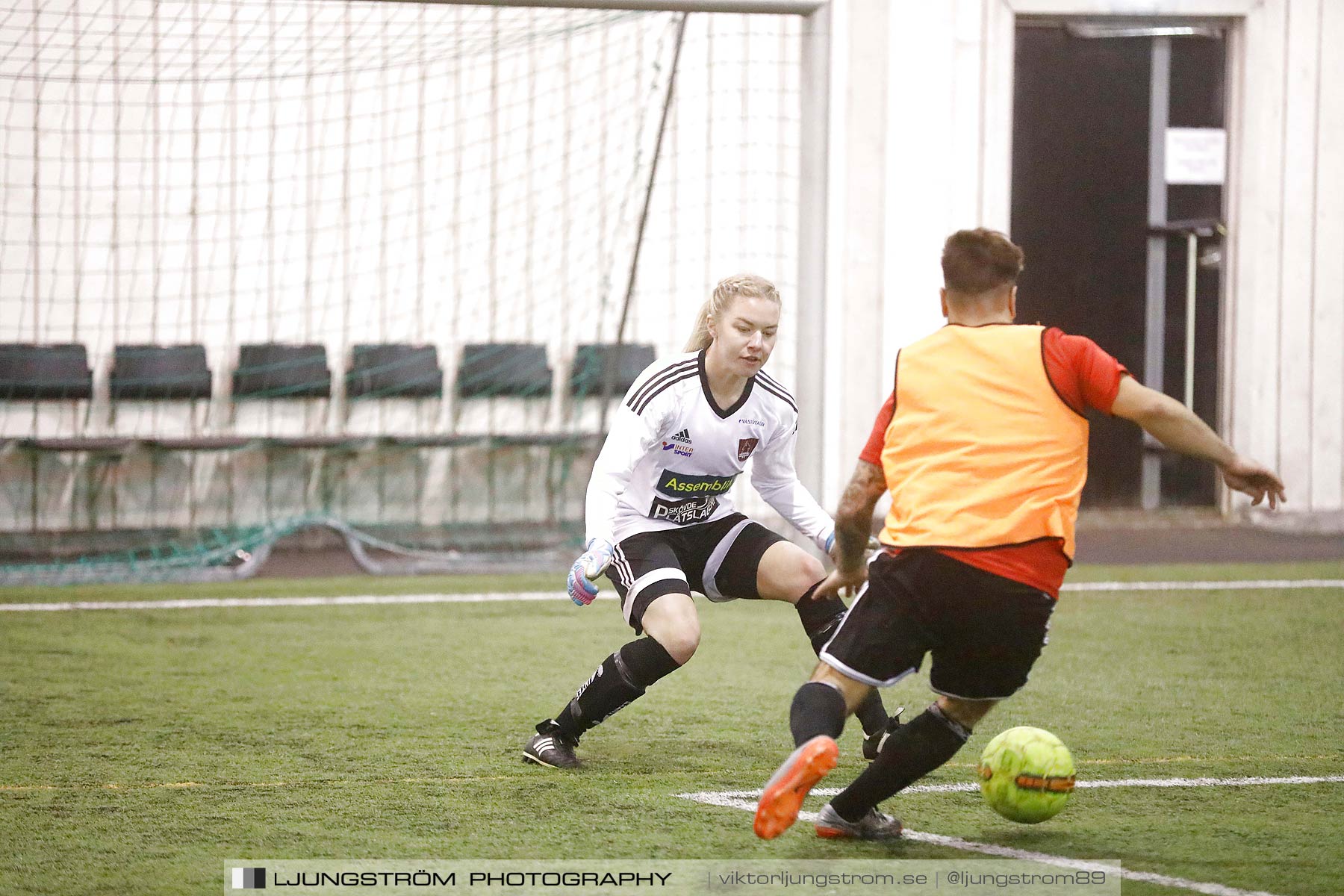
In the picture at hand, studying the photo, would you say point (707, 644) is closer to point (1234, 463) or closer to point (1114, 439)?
point (1234, 463)

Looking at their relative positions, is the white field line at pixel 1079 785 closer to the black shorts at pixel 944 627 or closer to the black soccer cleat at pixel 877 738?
the black soccer cleat at pixel 877 738

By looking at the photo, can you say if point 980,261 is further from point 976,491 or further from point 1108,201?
point 1108,201

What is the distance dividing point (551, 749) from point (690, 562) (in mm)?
671

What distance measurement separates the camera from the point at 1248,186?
35.9 feet

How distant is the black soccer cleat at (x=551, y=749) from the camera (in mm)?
4430

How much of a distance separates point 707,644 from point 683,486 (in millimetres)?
2345

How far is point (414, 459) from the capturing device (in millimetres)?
10477

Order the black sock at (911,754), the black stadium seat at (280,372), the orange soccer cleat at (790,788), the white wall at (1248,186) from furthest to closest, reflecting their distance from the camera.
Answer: the white wall at (1248,186), the black stadium seat at (280,372), the black sock at (911,754), the orange soccer cleat at (790,788)

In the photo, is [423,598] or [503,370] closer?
[423,598]

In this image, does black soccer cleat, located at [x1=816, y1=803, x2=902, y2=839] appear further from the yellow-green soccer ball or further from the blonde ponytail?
the blonde ponytail

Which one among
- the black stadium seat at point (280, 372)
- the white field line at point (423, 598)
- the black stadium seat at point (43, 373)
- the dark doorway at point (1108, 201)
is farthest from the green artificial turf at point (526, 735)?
the dark doorway at point (1108, 201)

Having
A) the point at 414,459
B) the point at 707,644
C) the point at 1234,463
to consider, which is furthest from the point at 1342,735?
the point at 414,459

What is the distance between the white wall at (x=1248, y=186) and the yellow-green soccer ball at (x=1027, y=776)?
22.0 feet

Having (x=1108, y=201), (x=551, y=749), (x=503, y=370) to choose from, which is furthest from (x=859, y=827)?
(x=1108, y=201)
